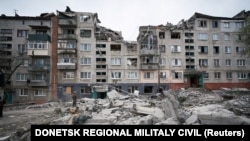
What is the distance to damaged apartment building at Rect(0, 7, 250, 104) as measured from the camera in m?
39.4

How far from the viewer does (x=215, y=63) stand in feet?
144

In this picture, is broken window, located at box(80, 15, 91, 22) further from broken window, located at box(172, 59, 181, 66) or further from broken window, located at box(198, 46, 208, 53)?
broken window, located at box(198, 46, 208, 53)

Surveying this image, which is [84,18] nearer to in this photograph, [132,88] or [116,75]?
[116,75]

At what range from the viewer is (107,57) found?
136 ft

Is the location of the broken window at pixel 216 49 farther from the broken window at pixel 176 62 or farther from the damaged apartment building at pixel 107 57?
the broken window at pixel 176 62

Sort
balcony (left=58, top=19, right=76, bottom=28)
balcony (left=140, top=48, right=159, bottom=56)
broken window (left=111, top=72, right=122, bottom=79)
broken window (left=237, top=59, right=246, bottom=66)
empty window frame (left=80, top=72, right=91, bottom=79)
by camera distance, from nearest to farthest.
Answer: empty window frame (left=80, top=72, right=91, bottom=79) → balcony (left=58, top=19, right=76, bottom=28) → broken window (left=111, top=72, right=122, bottom=79) → balcony (left=140, top=48, right=159, bottom=56) → broken window (left=237, top=59, right=246, bottom=66)

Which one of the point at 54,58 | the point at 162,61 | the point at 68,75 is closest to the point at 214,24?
the point at 162,61

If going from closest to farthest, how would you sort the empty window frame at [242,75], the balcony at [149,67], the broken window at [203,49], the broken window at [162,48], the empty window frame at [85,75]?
the empty window frame at [85,75] < the balcony at [149,67] < the broken window at [162,48] < the empty window frame at [242,75] < the broken window at [203,49]

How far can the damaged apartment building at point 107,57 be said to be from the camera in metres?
39.4

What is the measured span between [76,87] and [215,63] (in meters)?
31.1

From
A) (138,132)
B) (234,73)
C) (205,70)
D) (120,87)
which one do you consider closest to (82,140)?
(138,132)

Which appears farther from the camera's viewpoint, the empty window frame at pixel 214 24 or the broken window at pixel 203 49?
the empty window frame at pixel 214 24

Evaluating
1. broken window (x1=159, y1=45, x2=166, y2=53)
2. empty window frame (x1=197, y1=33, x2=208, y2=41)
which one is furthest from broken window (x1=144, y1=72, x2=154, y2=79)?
empty window frame (x1=197, y1=33, x2=208, y2=41)

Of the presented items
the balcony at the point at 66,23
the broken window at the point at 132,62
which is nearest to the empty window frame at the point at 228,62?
the broken window at the point at 132,62
